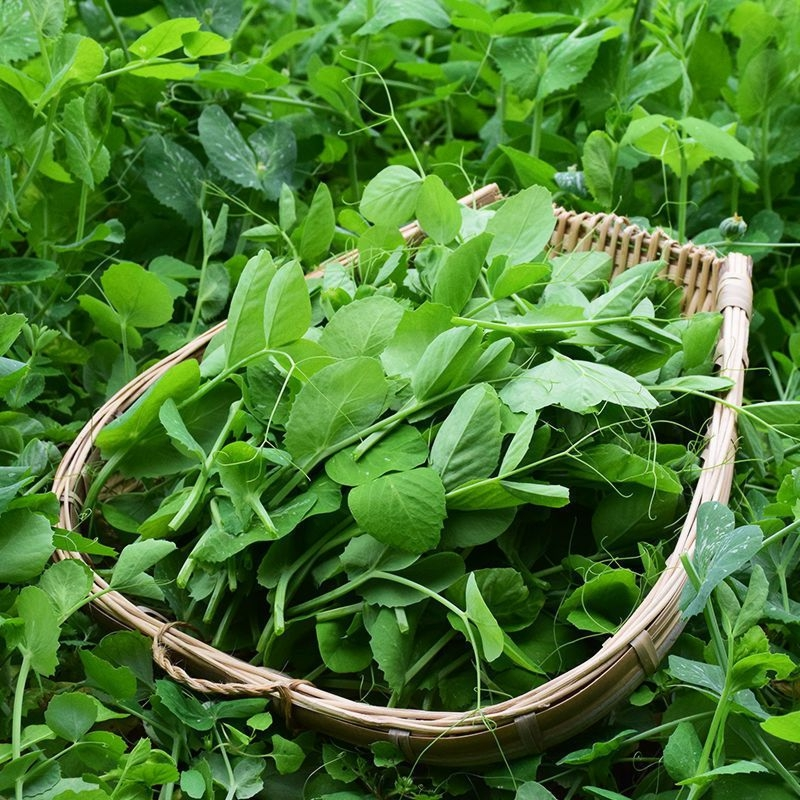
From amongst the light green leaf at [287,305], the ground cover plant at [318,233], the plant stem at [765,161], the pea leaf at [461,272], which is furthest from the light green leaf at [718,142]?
the light green leaf at [287,305]

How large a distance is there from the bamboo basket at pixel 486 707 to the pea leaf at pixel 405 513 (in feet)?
0.25

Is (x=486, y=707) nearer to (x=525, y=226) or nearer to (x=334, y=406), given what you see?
(x=334, y=406)

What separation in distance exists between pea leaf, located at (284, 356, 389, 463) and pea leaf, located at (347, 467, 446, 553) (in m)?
0.05

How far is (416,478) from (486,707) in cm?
11

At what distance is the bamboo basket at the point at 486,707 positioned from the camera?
1.39 ft

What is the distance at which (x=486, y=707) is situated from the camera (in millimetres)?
432

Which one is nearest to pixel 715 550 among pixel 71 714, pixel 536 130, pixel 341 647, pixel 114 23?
pixel 341 647

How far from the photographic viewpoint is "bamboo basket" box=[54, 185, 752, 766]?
16.6 inches

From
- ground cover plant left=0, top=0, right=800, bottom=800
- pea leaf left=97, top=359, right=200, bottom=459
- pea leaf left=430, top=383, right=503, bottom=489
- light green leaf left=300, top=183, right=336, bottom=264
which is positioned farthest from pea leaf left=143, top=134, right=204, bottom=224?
pea leaf left=430, top=383, right=503, bottom=489

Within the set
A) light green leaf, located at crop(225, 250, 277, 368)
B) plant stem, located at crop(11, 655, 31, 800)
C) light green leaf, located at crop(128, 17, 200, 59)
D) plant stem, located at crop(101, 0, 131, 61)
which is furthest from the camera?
plant stem, located at crop(101, 0, 131, 61)

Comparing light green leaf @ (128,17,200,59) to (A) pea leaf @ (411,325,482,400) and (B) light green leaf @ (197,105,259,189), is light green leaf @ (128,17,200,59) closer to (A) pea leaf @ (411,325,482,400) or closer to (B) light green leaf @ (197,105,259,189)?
(B) light green leaf @ (197,105,259,189)

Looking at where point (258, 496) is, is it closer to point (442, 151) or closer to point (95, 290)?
point (95, 290)

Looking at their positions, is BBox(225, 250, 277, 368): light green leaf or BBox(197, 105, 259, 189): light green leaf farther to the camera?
BBox(197, 105, 259, 189): light green leaf

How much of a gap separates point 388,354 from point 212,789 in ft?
0.75
